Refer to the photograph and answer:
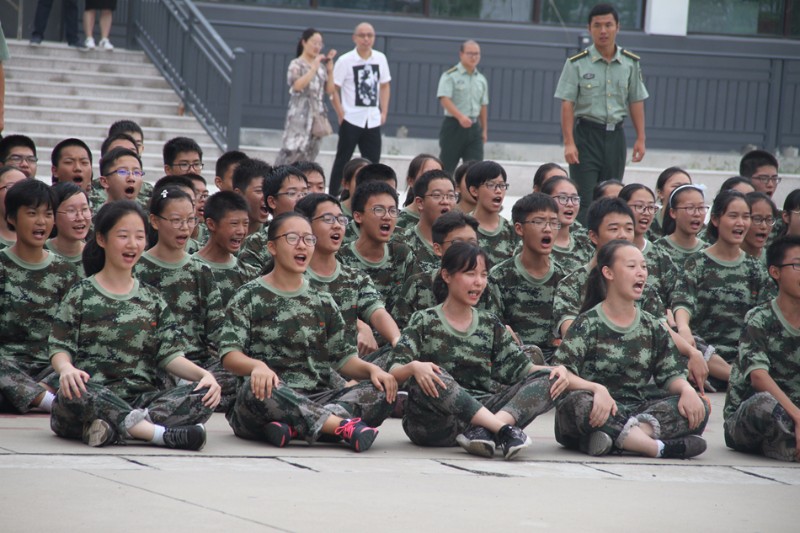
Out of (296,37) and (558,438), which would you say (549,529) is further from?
(296,37)

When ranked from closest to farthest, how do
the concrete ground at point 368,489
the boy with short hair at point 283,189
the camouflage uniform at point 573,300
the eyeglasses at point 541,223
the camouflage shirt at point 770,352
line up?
the concrete ground at point 368,489
the camouflage shirt at point 770,352
the camouflage uniform at point 573,300
the eyeglasses at point 541,223
the boy with short hair at point 283,189

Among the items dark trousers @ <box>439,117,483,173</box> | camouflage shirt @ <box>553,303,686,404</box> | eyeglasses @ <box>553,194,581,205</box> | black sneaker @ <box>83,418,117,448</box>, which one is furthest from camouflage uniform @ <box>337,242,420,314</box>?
dark trousers @ <box>439,117,483,173</box>

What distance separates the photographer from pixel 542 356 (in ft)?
24.2

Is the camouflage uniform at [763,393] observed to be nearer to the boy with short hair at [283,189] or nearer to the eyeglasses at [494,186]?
the eyeglasses at [494,186]

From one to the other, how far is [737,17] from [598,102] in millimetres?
9404

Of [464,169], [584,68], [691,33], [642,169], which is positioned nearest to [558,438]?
[464,169]

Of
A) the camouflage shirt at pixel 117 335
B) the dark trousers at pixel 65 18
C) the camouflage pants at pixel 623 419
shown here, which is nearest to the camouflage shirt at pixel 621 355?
the camouflage pants at pixel 623 419

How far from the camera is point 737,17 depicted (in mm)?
19328

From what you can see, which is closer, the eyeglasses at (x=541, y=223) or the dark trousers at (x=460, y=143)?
the eyeglasses at (x=541, y=223)

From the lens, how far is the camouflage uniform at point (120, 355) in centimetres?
559

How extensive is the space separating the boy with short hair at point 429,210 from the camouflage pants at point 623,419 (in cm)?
210

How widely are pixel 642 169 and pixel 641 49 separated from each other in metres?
1.87

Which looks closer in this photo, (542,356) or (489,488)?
(489,488)

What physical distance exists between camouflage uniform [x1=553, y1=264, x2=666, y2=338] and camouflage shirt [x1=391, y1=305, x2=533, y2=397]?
2.58ft
